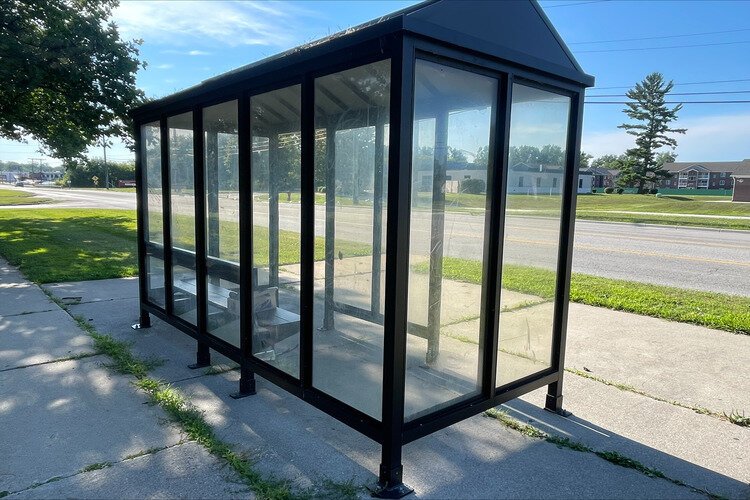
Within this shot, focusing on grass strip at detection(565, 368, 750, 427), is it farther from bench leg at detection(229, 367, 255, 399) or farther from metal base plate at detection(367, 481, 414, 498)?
bench leg at detection(229, 367, 255, 399)

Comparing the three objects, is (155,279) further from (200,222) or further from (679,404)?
(679,404)

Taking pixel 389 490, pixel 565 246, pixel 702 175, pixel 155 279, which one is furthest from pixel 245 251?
pixel 702 175

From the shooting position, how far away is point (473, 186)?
3.04 meters

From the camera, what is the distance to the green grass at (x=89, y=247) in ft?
13.8

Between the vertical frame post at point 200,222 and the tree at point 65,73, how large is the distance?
384 inches

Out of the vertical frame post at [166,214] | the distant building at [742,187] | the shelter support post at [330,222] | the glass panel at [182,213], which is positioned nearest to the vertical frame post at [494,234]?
the shelter support post at [330,222]

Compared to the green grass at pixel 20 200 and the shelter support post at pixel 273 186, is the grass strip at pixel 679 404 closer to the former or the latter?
the shelter support post at pixel 273 186

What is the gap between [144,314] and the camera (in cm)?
535

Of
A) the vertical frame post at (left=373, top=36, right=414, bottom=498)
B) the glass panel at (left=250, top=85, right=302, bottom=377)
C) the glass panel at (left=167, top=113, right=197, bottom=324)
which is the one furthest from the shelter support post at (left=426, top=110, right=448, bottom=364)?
the glass panel at (left=167, top=113, right=197, bottom=324)

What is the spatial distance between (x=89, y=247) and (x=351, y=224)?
32.3 ft

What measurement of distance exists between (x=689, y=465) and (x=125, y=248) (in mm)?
11247

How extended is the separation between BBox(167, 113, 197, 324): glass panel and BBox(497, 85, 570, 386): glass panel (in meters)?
2.77

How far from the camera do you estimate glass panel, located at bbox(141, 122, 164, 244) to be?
4945 millimetres

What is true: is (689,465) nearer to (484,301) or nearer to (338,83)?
(484,301)
